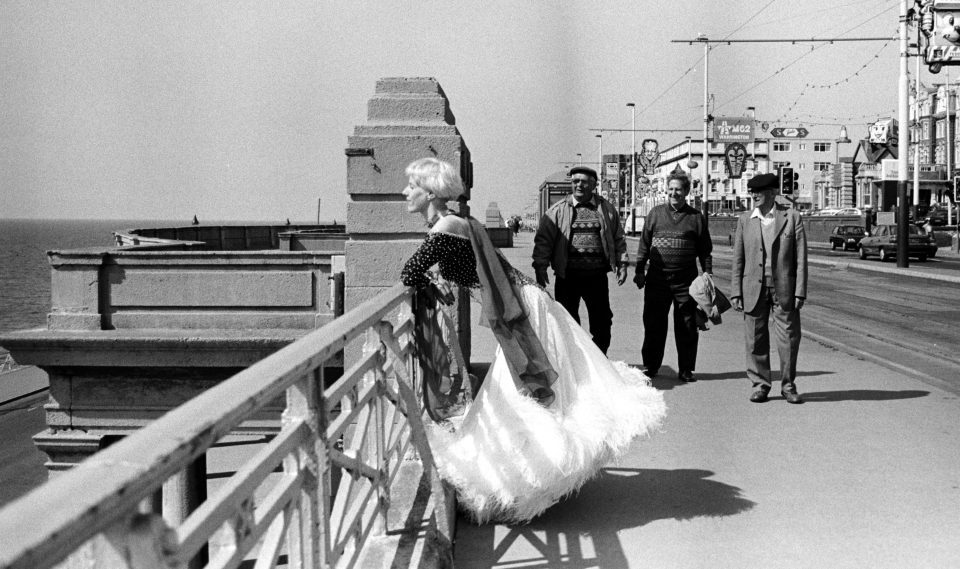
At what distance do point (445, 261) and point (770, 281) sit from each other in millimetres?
4188

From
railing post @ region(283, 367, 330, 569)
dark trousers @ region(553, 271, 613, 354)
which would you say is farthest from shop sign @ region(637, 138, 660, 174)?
railing post @ region(283, 367, 330, 569)

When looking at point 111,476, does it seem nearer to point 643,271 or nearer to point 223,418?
point 223,418

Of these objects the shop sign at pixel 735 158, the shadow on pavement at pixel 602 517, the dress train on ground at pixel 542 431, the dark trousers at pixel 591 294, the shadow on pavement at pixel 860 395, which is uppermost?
the shop sign at pixel 735 158

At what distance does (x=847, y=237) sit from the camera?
2080 inches

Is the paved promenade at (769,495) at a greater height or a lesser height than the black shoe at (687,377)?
lesser

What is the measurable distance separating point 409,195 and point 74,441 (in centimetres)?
1317

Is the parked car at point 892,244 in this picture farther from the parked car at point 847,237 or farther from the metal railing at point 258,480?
the metal railing at point 258,480

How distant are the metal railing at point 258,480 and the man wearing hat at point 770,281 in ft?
14.3

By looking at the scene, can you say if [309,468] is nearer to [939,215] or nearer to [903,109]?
[903,109]

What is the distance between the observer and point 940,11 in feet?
93.9

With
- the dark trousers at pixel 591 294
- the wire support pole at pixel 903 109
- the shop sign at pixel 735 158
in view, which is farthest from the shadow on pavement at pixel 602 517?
the shop sign at pixel 735 158

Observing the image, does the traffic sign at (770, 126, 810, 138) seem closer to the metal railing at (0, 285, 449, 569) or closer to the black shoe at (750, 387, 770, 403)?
the black shoe at (750, 387, 770, 403)

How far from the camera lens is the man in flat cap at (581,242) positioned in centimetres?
904

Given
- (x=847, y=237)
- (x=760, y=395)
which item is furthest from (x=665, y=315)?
(x=847, y=237)
